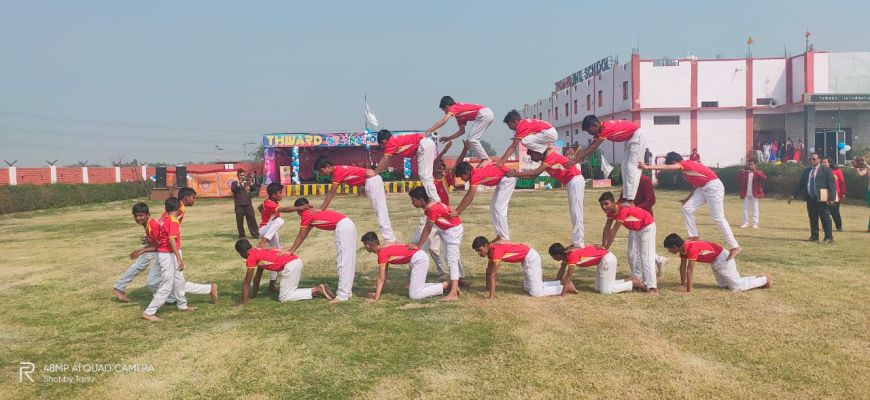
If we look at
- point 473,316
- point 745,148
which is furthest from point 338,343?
point 745,148

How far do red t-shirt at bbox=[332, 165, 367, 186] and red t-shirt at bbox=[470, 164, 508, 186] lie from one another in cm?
166

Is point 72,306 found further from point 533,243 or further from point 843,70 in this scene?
point 843,70

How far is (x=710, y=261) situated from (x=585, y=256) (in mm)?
1766

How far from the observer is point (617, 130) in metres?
8.76

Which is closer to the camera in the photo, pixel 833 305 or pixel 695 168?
pixel 833 305

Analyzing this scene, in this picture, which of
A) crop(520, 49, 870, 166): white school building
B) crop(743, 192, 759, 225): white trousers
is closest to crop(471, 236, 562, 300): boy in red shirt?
crop(743, 192, 759, 225): white trousers

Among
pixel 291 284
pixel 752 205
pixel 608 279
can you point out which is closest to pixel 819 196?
pixel 752 205

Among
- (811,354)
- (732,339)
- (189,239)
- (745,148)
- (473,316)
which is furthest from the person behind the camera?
(745,148)

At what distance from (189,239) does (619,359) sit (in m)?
12.7

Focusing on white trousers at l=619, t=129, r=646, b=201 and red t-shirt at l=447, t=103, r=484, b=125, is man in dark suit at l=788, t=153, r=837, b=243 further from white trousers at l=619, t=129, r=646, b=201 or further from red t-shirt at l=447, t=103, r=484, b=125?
red t-shirt at l=447, t=103, r=484, b=125

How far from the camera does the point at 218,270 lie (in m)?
10.8

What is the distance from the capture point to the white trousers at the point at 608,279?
7.98 meters

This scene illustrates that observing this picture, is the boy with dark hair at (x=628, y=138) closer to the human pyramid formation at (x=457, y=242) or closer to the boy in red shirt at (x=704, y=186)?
the human pyramid formation at (x=457, y=242)

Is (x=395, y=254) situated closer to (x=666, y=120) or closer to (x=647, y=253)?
(x=647, y=253)
